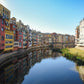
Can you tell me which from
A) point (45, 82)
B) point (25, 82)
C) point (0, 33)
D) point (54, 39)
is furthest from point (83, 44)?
point (54, 39)

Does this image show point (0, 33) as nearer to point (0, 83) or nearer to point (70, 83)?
point (0, 83)

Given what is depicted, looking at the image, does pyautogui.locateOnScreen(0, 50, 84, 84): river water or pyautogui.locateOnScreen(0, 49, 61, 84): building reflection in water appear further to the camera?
pyautogui.locateOnScreen(0, 49, 61, 84): building reflection in water

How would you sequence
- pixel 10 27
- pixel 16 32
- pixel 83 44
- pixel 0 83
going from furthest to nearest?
1. pixel 83 44
2. pixel 16 32
3. pixel 10 27
4. pixel 0 83

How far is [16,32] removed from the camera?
46719 mm

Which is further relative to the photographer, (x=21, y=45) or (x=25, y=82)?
(x=21, y=45)

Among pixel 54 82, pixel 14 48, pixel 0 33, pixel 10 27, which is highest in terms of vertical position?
pixel 10 27

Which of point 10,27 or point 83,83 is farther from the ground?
point 10,27

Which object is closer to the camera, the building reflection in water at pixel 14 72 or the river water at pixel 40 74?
the river water at pixel 40 74

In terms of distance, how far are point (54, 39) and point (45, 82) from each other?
106722 millimetres

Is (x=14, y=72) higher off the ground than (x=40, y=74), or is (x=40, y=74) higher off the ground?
(x=14, y=72)

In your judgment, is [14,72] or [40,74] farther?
[14,72]

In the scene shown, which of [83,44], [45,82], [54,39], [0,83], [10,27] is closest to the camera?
[0,83]

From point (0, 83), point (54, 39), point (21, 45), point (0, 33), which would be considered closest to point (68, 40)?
point (54, 39)

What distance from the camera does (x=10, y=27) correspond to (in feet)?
139
